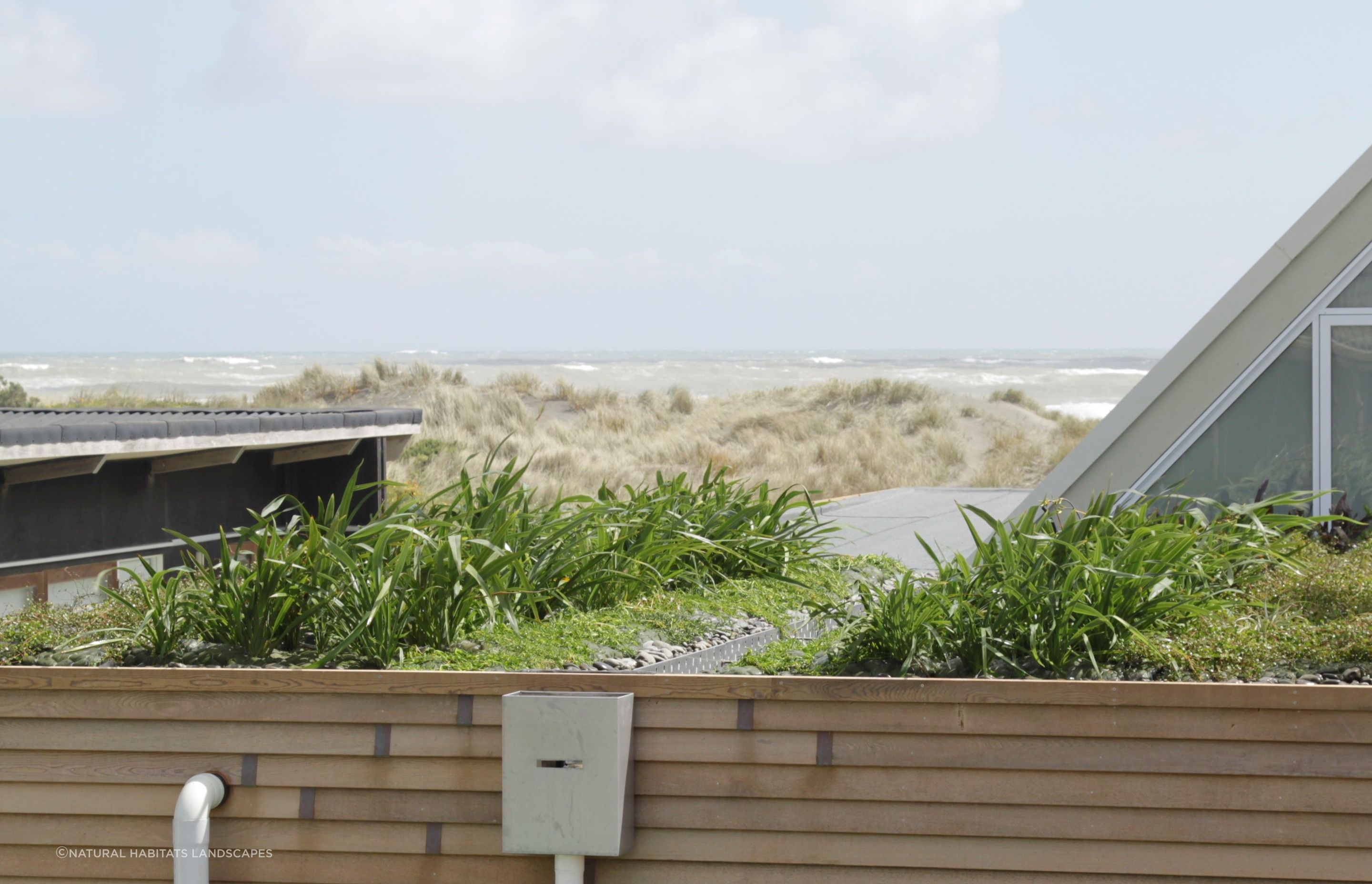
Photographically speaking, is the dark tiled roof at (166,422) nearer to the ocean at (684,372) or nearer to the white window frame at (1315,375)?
the white window frame at (1315,375)

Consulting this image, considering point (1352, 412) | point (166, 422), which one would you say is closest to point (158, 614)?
point (166, 422)

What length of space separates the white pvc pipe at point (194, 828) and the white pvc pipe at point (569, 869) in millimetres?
897

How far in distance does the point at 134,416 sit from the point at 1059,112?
53.5m

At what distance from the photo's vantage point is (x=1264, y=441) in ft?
17.8

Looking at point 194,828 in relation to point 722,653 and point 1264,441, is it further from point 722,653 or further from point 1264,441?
point 1264,441

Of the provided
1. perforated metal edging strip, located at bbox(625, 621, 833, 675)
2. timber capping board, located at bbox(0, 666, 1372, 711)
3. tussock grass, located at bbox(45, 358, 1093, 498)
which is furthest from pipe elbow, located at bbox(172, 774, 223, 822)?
tussock grass, located at bbox(45, 358, 1093, 498)

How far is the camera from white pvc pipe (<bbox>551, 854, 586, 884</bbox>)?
267cm

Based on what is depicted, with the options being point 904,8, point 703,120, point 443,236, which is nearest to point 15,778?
point 904,8

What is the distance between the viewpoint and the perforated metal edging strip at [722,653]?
325 cm

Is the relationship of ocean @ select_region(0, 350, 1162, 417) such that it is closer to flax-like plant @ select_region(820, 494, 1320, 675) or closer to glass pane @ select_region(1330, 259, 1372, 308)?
glass pane @ select_region(1330, 259, 1372, 308)

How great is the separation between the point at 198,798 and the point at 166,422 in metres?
3.88

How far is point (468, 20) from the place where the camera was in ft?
78.0

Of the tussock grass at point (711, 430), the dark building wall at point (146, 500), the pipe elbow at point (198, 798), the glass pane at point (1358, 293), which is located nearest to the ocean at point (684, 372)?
the tussock grass at point (711, 430)

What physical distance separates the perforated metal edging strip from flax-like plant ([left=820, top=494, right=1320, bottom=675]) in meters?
0.30
